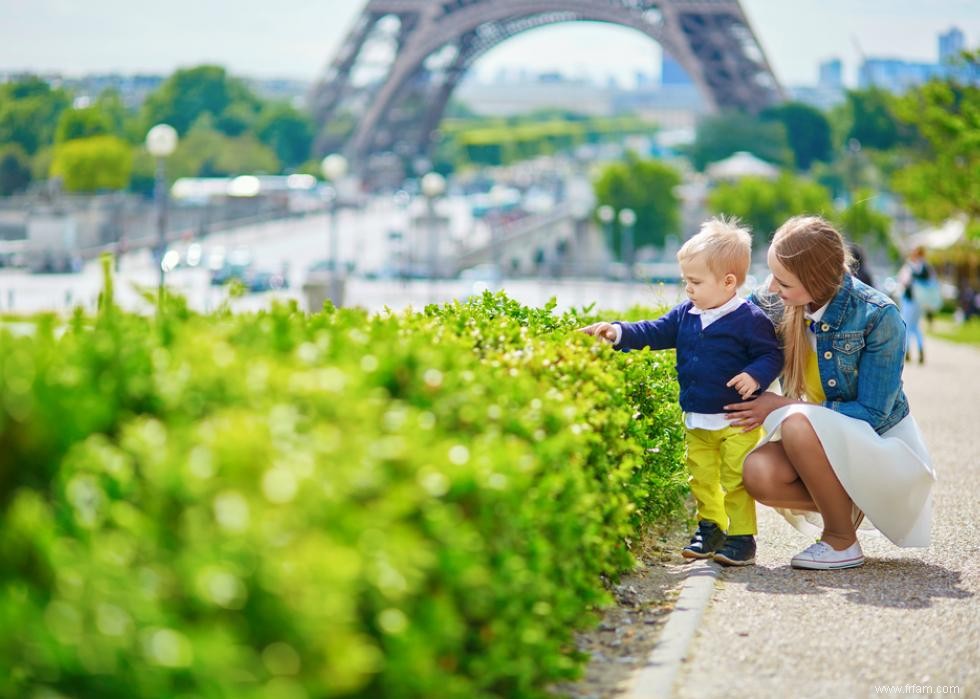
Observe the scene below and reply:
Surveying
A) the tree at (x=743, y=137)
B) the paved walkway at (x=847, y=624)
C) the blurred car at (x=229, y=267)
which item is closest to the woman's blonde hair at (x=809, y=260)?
the paved walkway at (x=847, y=624)

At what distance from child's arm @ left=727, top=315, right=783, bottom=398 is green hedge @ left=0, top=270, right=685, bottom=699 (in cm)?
111

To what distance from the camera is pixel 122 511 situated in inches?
89.0

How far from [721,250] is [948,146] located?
87.7ft

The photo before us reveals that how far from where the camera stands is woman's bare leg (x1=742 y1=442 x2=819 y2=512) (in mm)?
4859

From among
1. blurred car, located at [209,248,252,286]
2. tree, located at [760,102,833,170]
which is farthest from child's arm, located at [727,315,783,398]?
tree, located at [760,102,833,170]

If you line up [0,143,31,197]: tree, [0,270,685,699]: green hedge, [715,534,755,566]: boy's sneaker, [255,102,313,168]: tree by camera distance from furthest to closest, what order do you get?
[255,102,313,168]: tree → [0,143,31,197]: tree → [715,534,755,566]: boy's sneaker → [0,270,685,699]: green hedge

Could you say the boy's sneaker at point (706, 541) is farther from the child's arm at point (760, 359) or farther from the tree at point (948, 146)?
the tree at point (948, 146)

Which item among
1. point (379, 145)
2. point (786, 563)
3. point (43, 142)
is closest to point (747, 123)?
point (379, 145)

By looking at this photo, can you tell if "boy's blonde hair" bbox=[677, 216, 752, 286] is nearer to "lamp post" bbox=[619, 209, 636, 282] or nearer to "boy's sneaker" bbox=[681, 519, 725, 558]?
"boy's sneaker" bbox=[681, 519, 725, 558]

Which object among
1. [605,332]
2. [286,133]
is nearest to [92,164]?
[286,133]

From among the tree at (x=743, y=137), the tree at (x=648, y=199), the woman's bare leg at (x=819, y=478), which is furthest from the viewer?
the tree at (x=743, y=137)

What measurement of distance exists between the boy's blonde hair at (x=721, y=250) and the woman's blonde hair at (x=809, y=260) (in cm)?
14

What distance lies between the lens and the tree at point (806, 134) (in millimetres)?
85750

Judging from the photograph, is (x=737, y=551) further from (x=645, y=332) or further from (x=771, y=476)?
(x=645, y=332)
